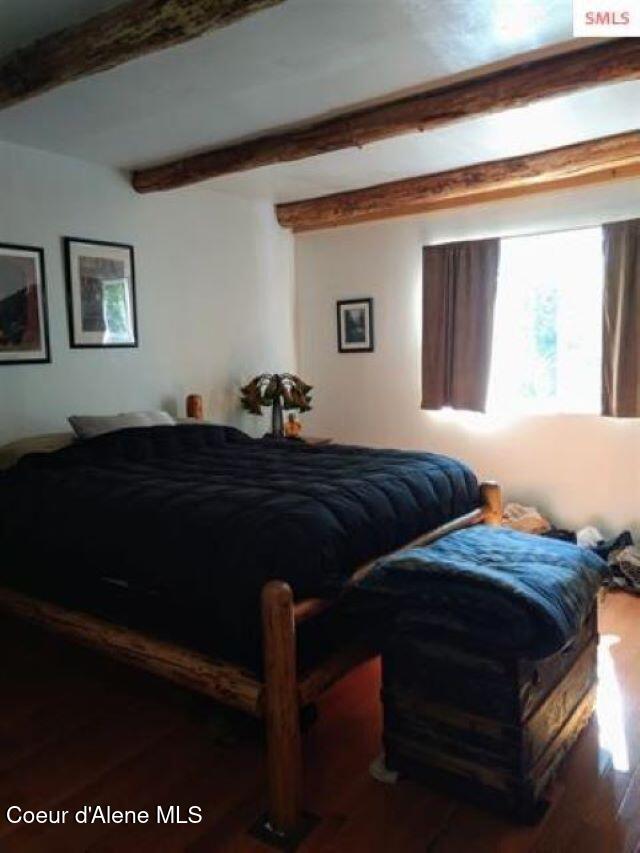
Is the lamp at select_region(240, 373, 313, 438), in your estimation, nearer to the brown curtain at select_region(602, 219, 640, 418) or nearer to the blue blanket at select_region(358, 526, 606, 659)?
the brown curtain at select_region(602, 219, 640, 418)

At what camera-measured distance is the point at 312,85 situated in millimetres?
2807

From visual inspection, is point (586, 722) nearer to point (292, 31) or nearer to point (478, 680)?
point (478, 680)

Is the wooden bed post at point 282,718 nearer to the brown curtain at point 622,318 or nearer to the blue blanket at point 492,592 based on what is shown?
the blue blanket at point 492,592

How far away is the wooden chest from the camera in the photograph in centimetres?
176

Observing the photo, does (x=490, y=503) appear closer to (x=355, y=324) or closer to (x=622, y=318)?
(x=622, y=318)

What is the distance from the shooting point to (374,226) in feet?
15.9

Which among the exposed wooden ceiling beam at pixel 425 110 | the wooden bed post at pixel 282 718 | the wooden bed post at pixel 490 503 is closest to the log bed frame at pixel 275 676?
the wooden bed post at pixel 282 718

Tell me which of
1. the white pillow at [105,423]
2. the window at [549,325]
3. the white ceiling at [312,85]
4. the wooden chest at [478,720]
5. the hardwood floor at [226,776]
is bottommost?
the hardwood floor at [226,776]

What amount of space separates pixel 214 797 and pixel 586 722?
1247 mm

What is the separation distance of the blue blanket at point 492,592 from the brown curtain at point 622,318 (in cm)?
192

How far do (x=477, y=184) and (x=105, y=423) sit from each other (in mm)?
2574

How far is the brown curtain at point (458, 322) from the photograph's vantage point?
4309 millimetres

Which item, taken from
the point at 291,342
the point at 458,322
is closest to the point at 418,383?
the point at 458,322

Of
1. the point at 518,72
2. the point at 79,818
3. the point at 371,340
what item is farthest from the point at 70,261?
the point at 79,818
